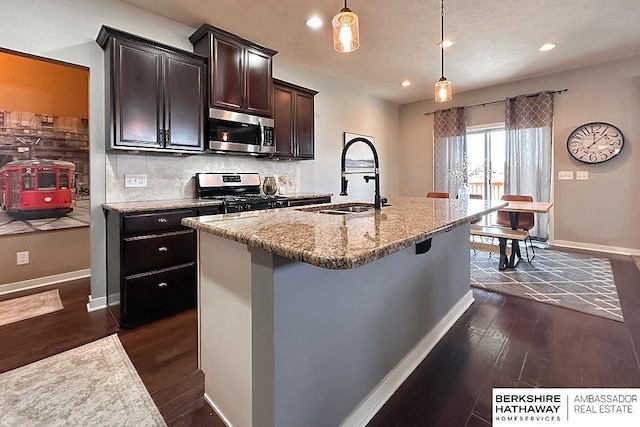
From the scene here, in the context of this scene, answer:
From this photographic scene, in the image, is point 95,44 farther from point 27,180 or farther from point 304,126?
point 304,126

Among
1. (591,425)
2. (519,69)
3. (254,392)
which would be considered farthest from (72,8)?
(519,69)

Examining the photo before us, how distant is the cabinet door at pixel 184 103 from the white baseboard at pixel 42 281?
208 centimetres

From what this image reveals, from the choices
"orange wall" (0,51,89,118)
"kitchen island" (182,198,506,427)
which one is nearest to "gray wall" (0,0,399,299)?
"orange wall" (0,51,89,118)

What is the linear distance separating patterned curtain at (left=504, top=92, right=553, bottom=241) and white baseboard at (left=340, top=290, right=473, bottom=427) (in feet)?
12.0

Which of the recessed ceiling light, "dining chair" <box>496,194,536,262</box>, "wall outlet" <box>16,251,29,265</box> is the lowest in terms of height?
"wall outlet" <box>16,251,29,265</box>

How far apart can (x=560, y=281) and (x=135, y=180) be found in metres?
4.37

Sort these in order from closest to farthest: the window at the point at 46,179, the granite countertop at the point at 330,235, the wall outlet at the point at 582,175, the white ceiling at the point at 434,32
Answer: the granite countertop at the point at 330,235 → the white ceiling at the point at 434,32 → the window at the point at 46,179 → the wall outlet at the point at 582,175

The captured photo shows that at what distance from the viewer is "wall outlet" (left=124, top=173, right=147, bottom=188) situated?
2.70 m

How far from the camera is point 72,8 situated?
2.39 meters

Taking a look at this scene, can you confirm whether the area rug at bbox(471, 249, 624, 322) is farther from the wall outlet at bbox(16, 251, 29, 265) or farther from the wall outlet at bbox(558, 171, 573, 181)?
the wall outlet at bbox(16, 251, 29, 265)

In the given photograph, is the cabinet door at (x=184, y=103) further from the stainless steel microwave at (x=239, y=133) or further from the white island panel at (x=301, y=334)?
the white island panel at (x=301, y=334)

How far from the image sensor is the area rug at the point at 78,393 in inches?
52.5

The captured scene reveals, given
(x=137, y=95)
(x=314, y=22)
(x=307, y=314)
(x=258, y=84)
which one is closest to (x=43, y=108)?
(x=137, y=95)

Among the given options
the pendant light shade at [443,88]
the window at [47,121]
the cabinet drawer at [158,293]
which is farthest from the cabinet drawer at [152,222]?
the pendant light shade at [443,88]
